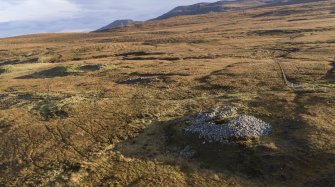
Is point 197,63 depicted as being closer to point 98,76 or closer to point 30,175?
point 98,76

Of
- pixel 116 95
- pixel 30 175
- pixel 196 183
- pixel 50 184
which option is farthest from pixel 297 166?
pixel 116 95

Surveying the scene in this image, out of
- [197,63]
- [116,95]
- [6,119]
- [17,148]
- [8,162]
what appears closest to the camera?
[8,162]

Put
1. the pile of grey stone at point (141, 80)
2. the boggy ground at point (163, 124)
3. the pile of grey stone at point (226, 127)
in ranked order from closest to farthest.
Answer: the boggy ground at point (163, 124), the pile of grey stone at point (226, 127), the pile of grey stone at point (141, 80)

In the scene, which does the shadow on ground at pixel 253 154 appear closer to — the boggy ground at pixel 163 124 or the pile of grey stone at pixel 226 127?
the boggy ground at pixel 163 124

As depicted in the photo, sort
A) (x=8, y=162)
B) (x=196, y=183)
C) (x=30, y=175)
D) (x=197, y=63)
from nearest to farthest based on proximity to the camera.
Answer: (x=196, y=183), (x=30, y=175), (x=8, y=162), (x=197, y=63)

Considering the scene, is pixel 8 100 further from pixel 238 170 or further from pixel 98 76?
pixel 238 170

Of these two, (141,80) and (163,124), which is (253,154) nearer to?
(163,124)

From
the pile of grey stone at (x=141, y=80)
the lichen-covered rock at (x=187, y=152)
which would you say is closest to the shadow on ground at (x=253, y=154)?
the lichen-covered rock at (x=187, y=152)

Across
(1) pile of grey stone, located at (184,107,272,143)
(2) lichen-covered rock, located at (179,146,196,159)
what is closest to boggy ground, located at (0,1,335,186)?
(2) lichen-covered rock, located at (179,146,196,159)

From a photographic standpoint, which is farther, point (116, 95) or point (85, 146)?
point (116, 95)
